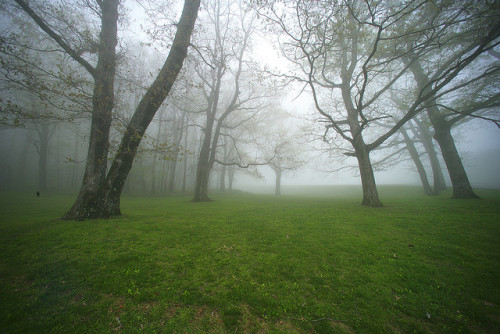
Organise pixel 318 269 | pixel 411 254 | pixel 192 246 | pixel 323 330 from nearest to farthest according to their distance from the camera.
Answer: pixel 323 330 → pixel 318 269 → pixel 411 254 → pixel 192 246

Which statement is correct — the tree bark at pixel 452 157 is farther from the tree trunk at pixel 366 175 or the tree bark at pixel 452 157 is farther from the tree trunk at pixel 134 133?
the tree trunk at pixel 134 133

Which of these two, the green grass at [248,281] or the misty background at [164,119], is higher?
the misty background at [164,119]

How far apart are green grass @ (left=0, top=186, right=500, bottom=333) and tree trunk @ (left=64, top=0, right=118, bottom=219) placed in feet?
5.39

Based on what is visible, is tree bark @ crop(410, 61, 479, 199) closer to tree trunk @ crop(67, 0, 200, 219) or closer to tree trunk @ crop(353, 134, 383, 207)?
tree trunk @ crop(353, 134, 383, 207)

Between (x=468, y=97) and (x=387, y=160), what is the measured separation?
368 inches

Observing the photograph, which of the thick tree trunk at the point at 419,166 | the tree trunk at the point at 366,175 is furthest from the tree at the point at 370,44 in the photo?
the thick tree trunk at the point at 419,166

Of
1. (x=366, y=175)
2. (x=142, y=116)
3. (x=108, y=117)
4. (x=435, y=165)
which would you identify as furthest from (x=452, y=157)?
(x=108, y=117)

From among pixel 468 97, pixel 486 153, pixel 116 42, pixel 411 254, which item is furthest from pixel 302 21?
pixel 486 153

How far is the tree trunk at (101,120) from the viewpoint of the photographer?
6.68m

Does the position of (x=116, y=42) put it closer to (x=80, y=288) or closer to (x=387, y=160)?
(x=80, y=288)

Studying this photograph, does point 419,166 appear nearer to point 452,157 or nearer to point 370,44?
point 452,157

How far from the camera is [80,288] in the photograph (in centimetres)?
269

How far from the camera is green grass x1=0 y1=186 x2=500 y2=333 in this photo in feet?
7.13

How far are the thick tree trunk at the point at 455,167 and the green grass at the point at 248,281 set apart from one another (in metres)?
8.84
